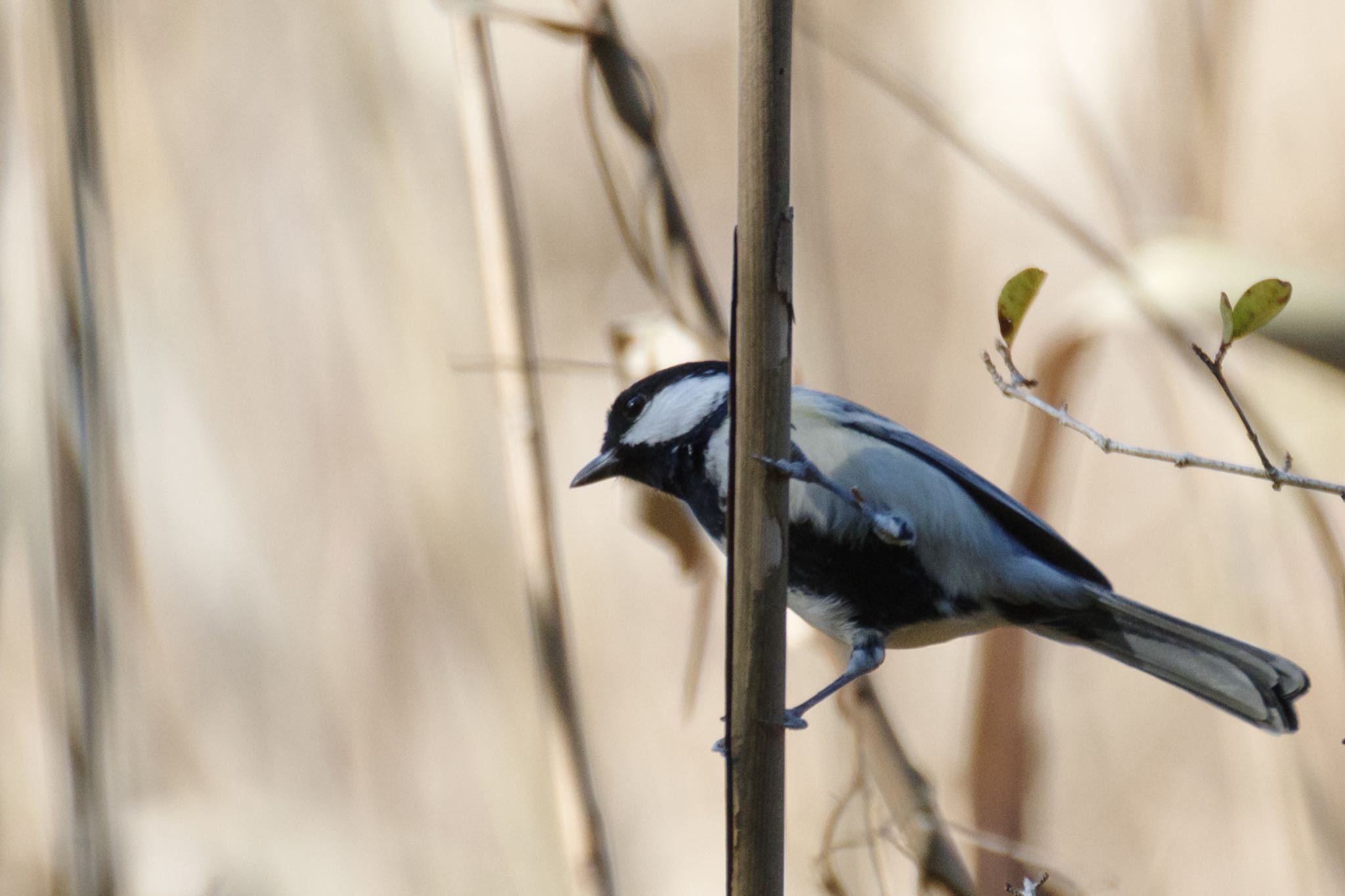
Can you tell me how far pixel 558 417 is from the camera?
0.99m

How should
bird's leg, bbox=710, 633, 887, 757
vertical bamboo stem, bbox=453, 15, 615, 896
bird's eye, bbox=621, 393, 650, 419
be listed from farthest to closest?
vertical bamboo stem, bbox=453, 15, 615, 896
bird's eye, bbox=621, 393, 650, 419
bird's leg, bbox=710, 633, 887, 757

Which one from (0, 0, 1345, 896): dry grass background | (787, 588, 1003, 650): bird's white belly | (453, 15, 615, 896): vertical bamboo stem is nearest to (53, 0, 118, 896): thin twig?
(0, 0, 1345, 896): dry grass background

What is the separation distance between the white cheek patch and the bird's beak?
1 cm

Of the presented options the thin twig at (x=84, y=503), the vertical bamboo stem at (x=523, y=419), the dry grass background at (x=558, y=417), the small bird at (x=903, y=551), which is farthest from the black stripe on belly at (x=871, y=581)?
the thin twig at (x=84, y=503)

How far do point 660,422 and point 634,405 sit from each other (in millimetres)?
24

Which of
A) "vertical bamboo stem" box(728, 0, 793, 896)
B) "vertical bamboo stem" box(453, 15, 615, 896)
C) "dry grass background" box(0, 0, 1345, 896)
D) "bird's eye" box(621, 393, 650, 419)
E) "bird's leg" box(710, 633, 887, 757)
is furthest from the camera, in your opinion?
"vertical bamboo stem" box(453, 15, 615, 896)

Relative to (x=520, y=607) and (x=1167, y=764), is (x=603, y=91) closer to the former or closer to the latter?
(x=520, y=607)

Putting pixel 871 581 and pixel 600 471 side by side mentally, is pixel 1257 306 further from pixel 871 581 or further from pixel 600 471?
pixel 600 471

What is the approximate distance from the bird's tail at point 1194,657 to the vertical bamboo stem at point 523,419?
441 millimetres

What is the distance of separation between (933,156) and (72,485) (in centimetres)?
83

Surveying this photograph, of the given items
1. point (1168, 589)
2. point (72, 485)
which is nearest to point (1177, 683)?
point (1168, 589)

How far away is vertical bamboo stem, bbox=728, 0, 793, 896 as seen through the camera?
1.04ft

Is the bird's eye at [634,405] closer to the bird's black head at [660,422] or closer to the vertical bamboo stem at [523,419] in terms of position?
the bird's black head at [660,422]

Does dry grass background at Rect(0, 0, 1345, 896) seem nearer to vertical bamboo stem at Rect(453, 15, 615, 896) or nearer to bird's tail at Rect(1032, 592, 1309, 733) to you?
vertical bamboo stem at Rect(453, 15, 615, 896)
